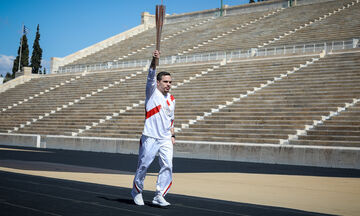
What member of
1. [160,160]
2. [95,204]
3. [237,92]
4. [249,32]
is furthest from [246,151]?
[249,32]

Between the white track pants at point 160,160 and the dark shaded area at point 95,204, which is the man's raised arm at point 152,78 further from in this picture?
the dark shaded area at point 95,204

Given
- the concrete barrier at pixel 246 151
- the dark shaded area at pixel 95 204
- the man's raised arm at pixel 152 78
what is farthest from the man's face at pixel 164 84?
the concrete barrier at pixel 246 151

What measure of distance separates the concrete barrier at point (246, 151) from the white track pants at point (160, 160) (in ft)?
32.9

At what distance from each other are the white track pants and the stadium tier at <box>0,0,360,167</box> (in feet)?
38.0

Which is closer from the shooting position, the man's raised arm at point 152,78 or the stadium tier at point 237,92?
the man's raised arm at point 152,78

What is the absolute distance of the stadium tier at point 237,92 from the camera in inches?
801

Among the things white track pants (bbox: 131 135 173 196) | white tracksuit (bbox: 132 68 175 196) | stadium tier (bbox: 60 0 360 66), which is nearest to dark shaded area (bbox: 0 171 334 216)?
white track pants (bbox: 131 135 173 196)

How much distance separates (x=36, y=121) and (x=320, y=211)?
1068 inches

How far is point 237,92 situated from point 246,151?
7794mm

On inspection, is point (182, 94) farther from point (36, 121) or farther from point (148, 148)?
point (148, 148)

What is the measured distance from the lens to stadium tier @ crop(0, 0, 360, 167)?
2034 centimetres

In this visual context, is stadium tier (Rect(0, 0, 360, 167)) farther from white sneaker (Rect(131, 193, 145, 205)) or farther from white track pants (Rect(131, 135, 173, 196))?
white sneaker (Rect(131, 193, 145, 205))

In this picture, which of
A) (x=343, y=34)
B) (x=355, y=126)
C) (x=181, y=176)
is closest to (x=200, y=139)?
(x=355, y=126)

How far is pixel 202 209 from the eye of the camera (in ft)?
23.4
